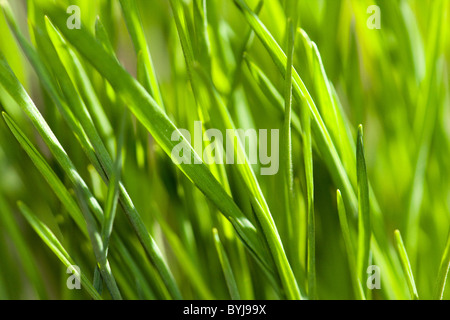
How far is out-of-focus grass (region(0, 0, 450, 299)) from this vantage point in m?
0.21

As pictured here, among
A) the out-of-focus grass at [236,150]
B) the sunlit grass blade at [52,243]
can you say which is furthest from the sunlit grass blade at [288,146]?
the sunlit grass blade at [52,243]

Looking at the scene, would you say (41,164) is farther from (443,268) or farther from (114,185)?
(443,268)

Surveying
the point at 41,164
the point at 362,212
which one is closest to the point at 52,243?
the point at 41,164

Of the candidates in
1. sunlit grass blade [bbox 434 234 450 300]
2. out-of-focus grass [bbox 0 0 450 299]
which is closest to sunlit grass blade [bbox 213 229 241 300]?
out-of-focus grass [bbox 0 0 450 299]

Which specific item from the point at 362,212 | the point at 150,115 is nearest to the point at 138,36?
the point at 150,115

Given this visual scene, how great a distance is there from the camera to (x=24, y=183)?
0.29 metres

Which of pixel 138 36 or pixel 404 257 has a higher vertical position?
pixel 138 36

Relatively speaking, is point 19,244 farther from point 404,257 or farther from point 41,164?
point 404,257

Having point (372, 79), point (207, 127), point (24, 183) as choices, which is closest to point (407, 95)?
point (372, 79)

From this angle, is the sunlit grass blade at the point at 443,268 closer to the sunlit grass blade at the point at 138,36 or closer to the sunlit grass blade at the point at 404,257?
the sunlit grass blade at the point at 404,257

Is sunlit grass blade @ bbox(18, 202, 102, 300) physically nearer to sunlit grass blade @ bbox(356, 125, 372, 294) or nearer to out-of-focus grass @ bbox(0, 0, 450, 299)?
out-of-focus grass @ bbox(0, 0, 450, 299)

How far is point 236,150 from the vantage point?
0.22m
